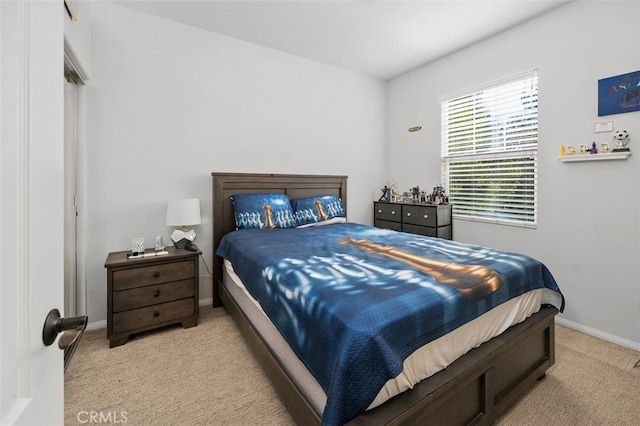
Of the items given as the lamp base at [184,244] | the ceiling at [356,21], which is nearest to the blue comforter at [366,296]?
the lamp base at [184,244]

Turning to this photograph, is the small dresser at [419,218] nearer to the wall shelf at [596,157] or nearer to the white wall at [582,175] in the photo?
the white wall at [582,175]

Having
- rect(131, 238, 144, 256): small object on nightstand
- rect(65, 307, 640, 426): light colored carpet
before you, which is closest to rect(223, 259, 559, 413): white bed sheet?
rect(65, 307, 640, 426): light colored carpet

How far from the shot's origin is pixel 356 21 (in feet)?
9.53

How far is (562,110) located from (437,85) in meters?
1.49

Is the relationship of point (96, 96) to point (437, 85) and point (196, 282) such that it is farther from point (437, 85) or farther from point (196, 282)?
point (437, 85)

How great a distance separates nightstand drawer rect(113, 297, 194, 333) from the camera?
2248mm

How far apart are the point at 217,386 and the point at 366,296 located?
1.21 meters

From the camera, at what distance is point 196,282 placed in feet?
8.45

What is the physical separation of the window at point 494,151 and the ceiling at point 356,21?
2.03ft

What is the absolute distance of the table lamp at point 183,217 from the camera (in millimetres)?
2629

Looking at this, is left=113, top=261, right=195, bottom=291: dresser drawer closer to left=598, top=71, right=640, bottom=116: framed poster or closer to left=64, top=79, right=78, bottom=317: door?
left=64, top=79, right=78, bottom=317: door
